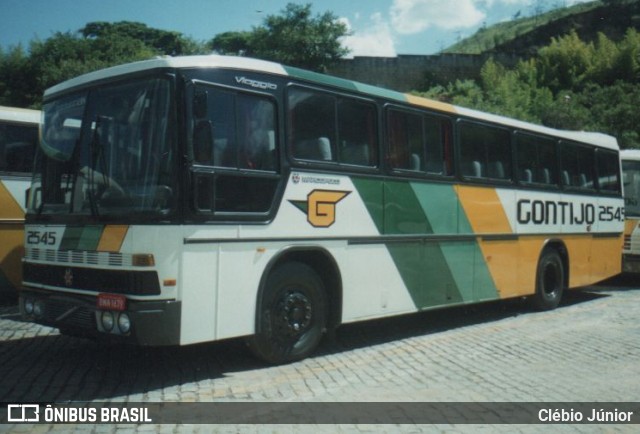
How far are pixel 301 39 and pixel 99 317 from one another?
5722 cm

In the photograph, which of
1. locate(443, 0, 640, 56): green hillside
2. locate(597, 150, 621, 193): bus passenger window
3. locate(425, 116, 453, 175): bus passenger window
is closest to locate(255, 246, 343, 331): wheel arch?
locate(425, 116, 453, 175): bus passenger window

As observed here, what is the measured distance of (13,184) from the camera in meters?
10.8

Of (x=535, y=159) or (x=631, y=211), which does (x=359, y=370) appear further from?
(x=631, y=211)

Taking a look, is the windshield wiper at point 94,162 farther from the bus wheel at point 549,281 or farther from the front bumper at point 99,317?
the bus wheel at point 549,281

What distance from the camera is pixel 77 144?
6777 mm

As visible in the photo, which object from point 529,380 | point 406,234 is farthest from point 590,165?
point 529,380

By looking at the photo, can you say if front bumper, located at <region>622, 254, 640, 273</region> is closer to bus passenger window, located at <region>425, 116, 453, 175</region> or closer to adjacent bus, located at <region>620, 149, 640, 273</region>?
adjacent bus, located at <region>620, 149, 640, 273</region>

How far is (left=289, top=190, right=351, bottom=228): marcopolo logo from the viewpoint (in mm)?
7371

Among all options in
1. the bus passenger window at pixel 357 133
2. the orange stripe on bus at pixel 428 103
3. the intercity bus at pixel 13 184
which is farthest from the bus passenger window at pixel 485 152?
the intercity bus at pixel 13 184

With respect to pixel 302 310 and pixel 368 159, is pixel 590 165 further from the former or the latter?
pixel 302 310

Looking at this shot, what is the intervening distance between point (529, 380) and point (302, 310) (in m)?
2.37

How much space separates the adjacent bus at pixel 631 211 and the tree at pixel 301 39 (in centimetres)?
4577

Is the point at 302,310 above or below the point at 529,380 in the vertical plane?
above

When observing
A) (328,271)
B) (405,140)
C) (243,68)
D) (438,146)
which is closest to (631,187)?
(438,146)
